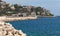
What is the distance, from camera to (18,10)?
155 meters

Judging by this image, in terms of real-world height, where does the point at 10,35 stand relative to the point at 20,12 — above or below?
above

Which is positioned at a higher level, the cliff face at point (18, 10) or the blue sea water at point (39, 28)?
the blue sea water at point (39, 28)

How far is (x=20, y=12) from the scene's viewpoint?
153m

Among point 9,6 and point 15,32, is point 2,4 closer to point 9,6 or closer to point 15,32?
point 9,6

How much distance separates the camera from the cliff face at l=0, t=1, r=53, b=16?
144 metres

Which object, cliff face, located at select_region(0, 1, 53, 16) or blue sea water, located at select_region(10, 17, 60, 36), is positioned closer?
blue sea water, located at select_region(10, 17, 60, 36)

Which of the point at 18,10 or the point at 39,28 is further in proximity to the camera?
the point at 18,10

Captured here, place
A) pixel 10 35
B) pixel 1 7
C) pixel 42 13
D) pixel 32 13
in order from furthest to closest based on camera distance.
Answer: pixel 42 13 → pixel 32 13 → pixel 1 7 → pixel 10 35

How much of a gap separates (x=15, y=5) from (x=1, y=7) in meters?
17.6

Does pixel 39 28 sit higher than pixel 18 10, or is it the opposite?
pixel 39 28

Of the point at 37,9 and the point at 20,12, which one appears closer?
the point at 20,12

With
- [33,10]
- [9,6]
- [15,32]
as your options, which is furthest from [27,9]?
[15,32]

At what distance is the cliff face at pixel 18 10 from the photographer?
14400 centimetres

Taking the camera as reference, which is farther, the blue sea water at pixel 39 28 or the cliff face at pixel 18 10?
the cliff face at pixel 18 10
